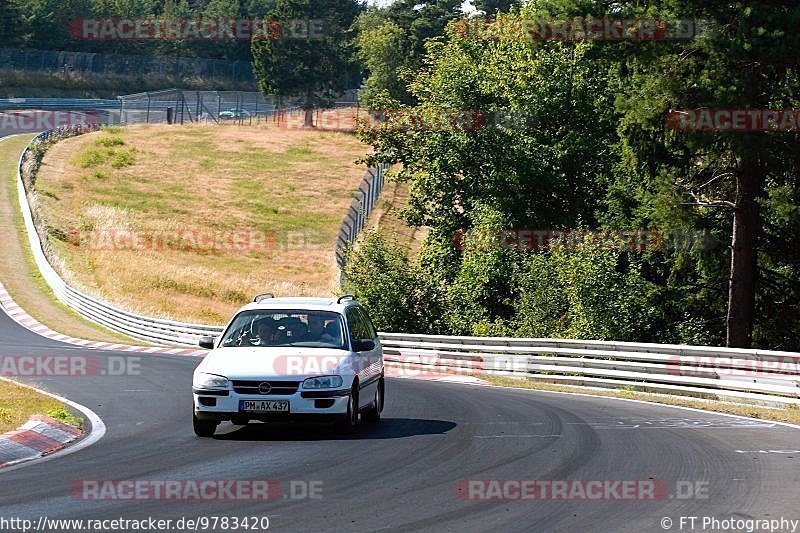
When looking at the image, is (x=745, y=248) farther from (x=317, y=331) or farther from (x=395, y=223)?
(x=395, y=223)

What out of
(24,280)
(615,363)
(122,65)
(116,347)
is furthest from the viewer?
(122,65)

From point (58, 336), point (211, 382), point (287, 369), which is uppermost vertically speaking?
point (287, 369)

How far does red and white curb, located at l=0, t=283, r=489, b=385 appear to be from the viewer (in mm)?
27219

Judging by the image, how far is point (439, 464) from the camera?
11.3m

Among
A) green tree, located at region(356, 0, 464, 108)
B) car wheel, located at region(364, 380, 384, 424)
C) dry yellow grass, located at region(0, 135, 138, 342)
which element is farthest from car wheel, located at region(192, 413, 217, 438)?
green tree, located at region(356, 0, 464, 108)

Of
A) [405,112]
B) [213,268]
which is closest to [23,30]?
[213,268]

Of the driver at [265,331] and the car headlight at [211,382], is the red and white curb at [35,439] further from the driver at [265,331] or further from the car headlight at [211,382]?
the driver at [265,331]

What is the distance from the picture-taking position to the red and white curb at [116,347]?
27.2 m

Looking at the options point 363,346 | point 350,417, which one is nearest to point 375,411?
point 363,346

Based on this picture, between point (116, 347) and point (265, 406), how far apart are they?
965 inches

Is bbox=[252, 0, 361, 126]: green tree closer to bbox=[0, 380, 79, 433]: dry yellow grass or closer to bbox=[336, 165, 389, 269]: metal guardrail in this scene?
bbox=[336, 165, 389, 269]: metal guardrail

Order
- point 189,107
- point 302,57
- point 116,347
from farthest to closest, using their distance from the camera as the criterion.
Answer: point 302,57 → point 189,107 → point 116,347

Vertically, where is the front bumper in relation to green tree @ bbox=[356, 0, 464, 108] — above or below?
below

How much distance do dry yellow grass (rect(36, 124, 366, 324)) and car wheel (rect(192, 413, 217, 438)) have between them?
33361 mm
